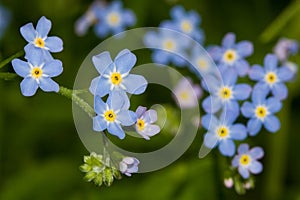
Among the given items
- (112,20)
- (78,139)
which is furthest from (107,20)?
(78,139)

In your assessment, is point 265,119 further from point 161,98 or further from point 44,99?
point 44,99

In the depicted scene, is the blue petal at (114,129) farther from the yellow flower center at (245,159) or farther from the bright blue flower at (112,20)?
the bright blue flower at (112,20)

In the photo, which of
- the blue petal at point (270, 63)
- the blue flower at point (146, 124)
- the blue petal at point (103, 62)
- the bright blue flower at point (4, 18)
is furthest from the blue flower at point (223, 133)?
the bright blue flower at point (4, 18)

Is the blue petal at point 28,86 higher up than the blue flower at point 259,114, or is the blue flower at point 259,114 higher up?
the blue petal at point 28,86

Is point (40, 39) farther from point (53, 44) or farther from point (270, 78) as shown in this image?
point (270, 78)

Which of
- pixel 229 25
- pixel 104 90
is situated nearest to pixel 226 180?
pixel 104 90
